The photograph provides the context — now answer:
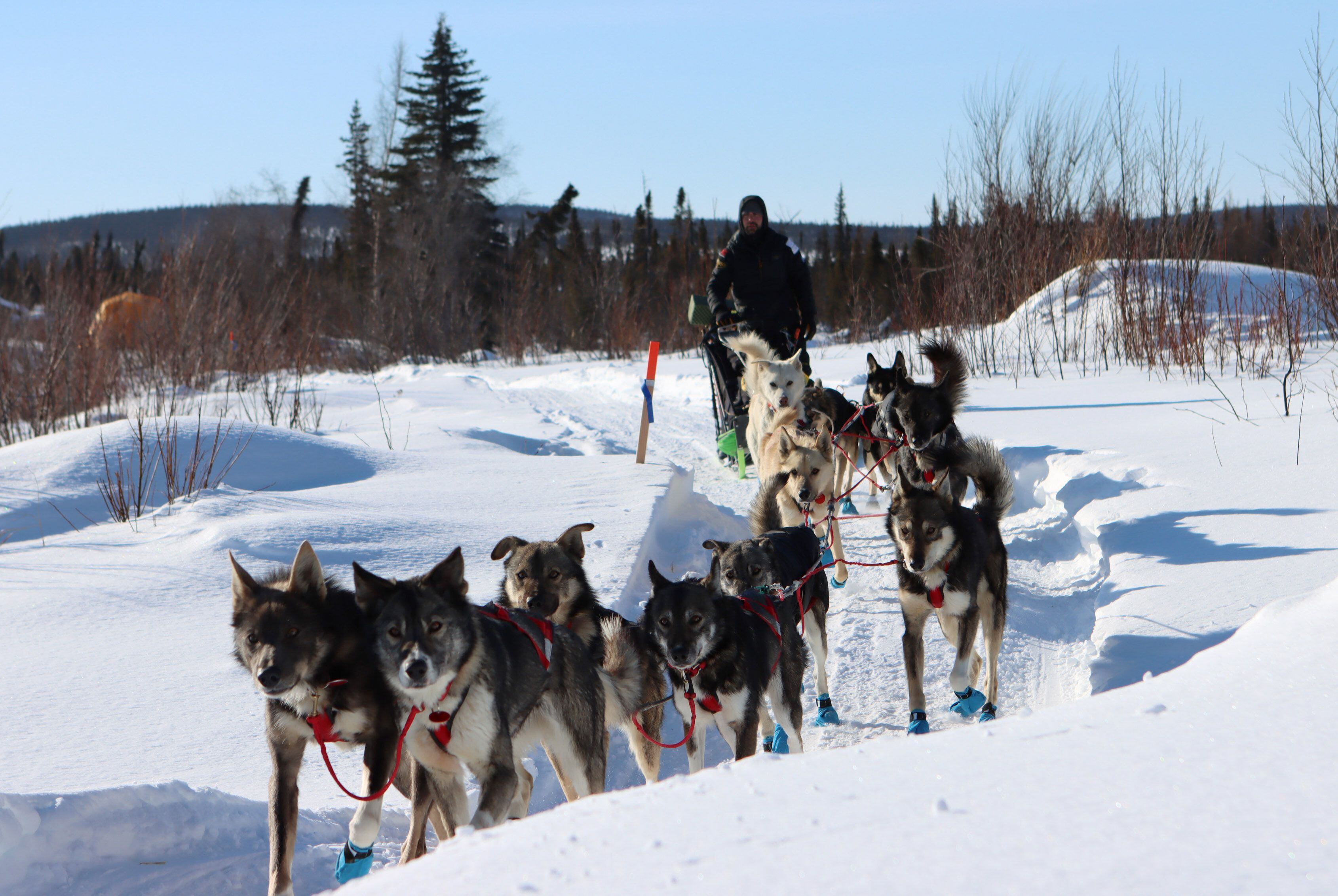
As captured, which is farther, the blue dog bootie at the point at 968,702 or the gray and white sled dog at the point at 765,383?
the gray and white sled dog at the point at 765,383

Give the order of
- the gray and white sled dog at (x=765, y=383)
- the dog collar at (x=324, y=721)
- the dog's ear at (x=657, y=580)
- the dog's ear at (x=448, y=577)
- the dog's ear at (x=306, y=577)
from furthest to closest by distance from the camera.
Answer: the gray and white sled dog at (x=765, y=383) < the dog's ear at (x=657, y=580) < the dog's ear at (x=448, y=577) < the dog's ear at (x=306, y=577) < the dog collar at (x=324, y=721)

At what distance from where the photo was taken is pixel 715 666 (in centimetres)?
331

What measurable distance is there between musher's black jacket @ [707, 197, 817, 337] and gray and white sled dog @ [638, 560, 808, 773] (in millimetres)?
4786

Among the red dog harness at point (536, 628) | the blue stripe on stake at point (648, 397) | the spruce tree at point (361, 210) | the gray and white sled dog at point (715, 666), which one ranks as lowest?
the gray and white sled dog at point (715, 666)

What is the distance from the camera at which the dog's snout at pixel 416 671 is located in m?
2.50

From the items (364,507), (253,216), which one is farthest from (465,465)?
(253,216)

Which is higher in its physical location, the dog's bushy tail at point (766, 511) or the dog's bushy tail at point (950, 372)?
the dog's bushy tail at point (950, 372)

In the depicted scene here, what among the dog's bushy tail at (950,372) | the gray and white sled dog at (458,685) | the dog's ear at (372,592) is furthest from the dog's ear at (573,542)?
the dog's bushy tail at (950,372)

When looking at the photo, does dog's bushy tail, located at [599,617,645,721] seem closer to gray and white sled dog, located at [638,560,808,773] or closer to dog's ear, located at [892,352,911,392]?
gray and white sled dog, located at [638,560,808,773]

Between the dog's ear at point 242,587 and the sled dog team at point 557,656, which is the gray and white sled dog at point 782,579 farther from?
the dog's ear at point 242,587

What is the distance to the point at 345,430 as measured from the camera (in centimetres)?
1047

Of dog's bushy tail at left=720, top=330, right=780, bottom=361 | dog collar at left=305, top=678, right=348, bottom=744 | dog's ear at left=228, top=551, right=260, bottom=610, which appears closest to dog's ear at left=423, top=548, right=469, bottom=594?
dog collar at left=305, top=678, right=348, bottom=744

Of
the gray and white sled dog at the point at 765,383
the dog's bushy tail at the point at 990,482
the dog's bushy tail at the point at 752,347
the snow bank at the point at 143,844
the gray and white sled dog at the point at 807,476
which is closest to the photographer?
the snow bank at the point at 143,844

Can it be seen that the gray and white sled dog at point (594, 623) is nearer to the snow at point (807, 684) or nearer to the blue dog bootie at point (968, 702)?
the snow at point (807, 684)
